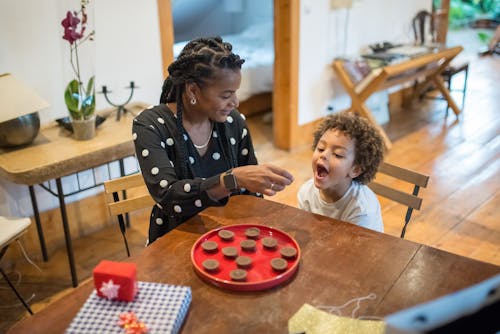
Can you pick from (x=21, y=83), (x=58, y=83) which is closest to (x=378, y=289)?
(x=21, y=83)

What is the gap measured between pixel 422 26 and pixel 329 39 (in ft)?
4.71

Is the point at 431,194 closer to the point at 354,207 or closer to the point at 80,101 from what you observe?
the point at 354,207

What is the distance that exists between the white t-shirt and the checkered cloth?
30.8 inches

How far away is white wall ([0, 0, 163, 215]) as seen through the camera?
2.45m

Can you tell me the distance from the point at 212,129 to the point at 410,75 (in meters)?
3.27

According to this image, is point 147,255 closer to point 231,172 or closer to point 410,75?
point 231,172

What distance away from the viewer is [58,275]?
8.52ft

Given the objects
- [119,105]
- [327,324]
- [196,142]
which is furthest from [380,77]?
[327,324]

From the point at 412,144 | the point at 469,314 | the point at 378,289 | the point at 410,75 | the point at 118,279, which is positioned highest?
the point at 469,314

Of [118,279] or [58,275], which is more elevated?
[118,279]

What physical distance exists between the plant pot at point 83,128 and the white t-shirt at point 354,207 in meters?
1.17

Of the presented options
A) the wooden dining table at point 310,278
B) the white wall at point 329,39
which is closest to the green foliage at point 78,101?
the wooden dining table at point 310,278

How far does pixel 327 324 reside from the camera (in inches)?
43.6

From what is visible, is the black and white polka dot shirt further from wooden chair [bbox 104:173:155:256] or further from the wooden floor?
the wooden floor
